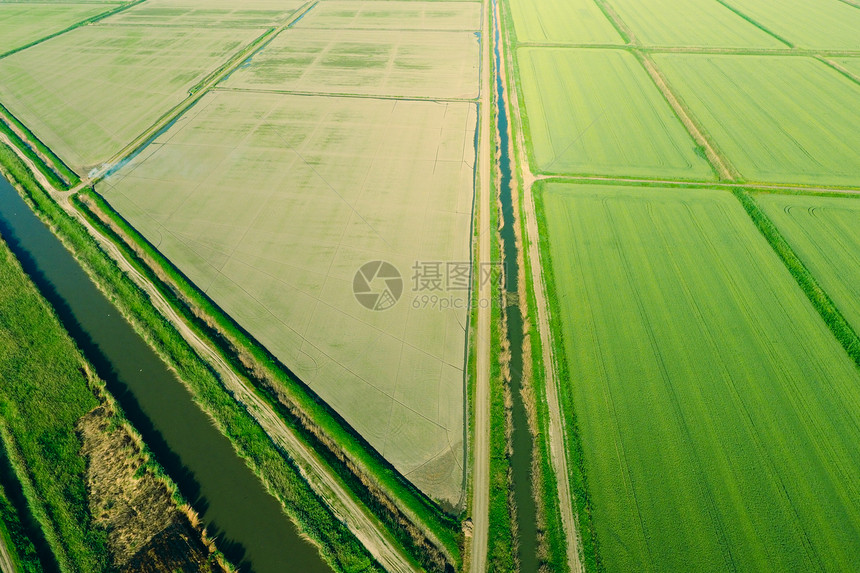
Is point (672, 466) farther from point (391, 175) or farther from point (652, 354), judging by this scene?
point (391, 175)

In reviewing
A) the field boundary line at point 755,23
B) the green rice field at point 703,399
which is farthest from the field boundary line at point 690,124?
the field boundary line at point 755,23

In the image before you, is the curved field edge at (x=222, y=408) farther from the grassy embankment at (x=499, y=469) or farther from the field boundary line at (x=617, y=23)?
the field boundary line at (x=617, y=23)

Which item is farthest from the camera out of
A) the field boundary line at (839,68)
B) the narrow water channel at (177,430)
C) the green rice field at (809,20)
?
the green rice field at (809,20)

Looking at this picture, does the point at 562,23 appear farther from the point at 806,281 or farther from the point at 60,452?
the point at 60,452

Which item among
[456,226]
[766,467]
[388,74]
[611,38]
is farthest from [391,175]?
[611,38]

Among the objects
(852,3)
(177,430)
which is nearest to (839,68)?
(852,3)

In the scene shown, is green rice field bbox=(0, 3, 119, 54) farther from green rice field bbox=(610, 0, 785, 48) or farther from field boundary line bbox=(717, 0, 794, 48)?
field boundary line bbox=(717, 0, 794, 48)
